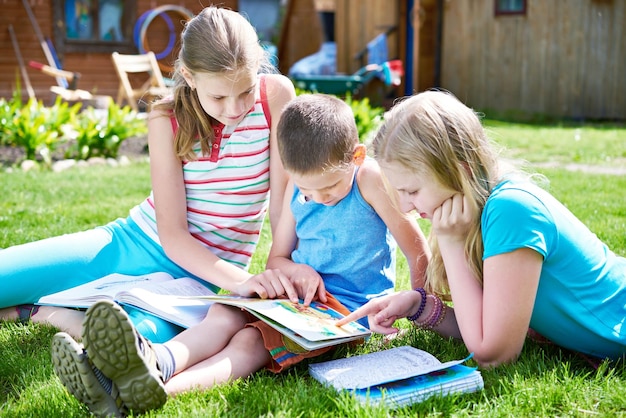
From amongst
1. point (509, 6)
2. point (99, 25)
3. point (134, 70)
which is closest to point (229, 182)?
point (134, 70)

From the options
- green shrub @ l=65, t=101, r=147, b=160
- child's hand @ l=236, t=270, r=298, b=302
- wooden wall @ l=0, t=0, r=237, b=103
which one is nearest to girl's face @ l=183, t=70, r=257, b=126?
child's hand @ l=236, t=270, r=298, b=302

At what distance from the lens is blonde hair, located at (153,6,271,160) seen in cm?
256

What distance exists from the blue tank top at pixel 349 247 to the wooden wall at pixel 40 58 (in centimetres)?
1171

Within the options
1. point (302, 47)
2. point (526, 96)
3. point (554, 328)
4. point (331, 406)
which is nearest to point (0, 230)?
point (331, 406)

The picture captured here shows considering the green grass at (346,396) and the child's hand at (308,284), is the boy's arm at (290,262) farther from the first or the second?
the green grass at (346,396)

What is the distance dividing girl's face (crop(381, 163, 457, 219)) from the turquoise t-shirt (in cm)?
14

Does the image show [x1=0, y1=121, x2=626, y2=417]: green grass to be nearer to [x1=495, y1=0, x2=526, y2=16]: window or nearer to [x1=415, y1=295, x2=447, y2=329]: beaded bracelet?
[x1=415, y1=295, x2=447, y2=329]: beaded bracelet

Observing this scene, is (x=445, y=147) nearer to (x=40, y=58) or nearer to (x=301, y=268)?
(x=301, y=268)

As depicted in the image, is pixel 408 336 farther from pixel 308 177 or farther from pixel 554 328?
pixel 308 177

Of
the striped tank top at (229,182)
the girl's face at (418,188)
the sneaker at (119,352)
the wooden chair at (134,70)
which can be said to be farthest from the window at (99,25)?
the sneaker at (119,352)

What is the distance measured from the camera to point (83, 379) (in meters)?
→ 1.90

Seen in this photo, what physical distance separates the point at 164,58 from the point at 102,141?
7.67m

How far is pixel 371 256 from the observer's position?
2660 millimetres

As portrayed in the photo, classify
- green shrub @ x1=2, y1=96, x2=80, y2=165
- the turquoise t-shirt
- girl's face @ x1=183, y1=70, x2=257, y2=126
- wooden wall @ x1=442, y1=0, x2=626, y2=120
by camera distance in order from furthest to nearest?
wooden wall @ x1=442, y1=0, x2=626, y2=120 → green shrub @ x1=2, y1=96, x2=80, y2=165 → girl's face @ x1=183, y1=70, x2=257, y2=126 → the turquoise t-shirt
